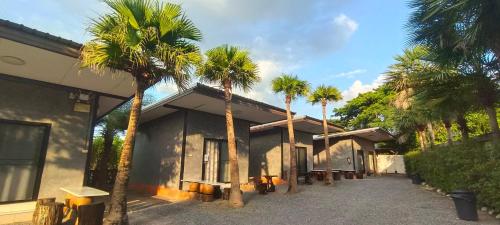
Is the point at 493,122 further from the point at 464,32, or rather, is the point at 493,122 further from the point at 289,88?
the point at 289,88

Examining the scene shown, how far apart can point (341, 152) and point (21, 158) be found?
69.8 ft

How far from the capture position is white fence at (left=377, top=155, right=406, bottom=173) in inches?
1079

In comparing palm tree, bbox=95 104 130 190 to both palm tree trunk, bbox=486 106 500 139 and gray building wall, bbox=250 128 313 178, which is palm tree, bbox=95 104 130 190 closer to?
gray building wall, bbox=250 128 313 178

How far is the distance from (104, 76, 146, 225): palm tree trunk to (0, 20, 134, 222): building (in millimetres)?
1500

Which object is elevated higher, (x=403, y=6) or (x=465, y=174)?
(x=403, y=6)

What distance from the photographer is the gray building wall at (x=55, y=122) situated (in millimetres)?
6984

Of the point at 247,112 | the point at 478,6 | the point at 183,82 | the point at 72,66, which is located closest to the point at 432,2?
the point at 478,6

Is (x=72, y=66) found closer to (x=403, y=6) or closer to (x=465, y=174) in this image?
(x=403, y=6)

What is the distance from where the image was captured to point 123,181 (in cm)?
574

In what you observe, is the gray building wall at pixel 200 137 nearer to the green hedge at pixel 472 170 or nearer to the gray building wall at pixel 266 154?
the gray building wall at pixel 266 154

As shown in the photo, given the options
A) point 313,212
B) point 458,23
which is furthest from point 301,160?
point 458,23

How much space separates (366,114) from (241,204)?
28203mm

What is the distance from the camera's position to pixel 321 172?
17578 mm

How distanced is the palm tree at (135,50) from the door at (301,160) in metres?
13.4
